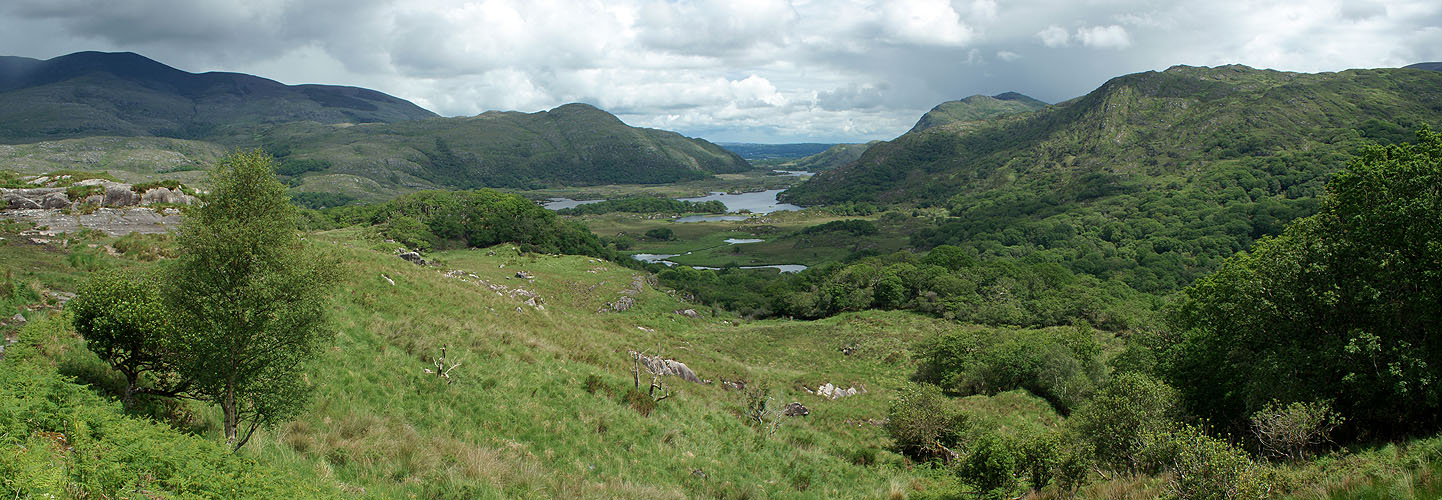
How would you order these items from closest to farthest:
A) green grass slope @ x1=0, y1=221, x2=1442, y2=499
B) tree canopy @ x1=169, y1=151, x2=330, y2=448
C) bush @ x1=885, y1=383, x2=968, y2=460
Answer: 1. green grass slope @ x1=0, y1=221, x2=1442, y2=499
2. tree canopy @ x1=169, y1=151, x2=330, y2=448
3. bush @ x1=885, y1=383, x2=968, y2=460

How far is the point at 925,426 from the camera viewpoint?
74.9ft

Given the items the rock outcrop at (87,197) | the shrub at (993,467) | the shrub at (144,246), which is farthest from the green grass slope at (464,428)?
the rock outcrop at (87,197)

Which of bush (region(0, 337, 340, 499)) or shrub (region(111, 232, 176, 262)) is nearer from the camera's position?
bush (region(0, 337, 340, 499))

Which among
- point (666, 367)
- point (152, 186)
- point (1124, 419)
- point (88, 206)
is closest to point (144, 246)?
point (88, 206)

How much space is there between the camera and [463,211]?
96.1m

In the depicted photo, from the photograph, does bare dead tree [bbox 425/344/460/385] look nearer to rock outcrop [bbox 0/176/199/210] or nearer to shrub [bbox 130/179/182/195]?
rock outcrop [bbox 0/176/199/210]

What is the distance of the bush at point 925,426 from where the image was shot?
2248 cm

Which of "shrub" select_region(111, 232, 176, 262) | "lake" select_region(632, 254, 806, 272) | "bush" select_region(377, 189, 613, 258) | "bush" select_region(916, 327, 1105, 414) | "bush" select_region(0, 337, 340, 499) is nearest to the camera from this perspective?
"bush" select_region(0, 337, 340, 499)

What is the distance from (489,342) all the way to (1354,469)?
2244 cm

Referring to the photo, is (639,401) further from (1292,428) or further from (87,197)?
(87,197)

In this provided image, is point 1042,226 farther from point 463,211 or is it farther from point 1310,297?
point 1310,297

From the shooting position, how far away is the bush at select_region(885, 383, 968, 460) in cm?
2248

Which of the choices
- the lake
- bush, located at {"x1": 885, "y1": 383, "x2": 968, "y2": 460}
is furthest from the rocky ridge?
the lake

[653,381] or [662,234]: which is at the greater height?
[653,381]
